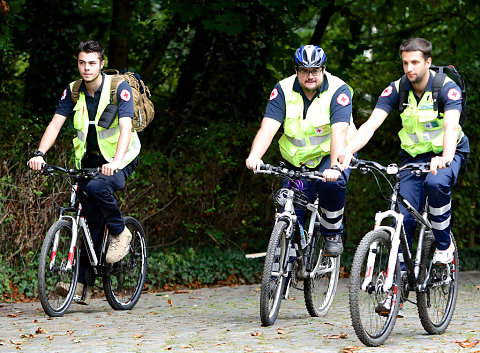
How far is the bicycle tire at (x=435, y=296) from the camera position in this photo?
A: 6395 millimetres

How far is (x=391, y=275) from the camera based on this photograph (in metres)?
5.82

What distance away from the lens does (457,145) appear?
6641 mm

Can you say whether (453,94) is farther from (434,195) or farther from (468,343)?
(468,343)

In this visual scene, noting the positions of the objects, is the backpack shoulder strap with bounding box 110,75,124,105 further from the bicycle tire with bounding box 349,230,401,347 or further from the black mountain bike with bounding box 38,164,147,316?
the bicycle tire with bounding box 349,230,401,347

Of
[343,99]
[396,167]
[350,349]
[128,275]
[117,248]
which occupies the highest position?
[343,99]

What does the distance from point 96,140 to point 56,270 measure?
1.14 m

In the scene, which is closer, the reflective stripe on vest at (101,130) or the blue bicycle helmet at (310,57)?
the blue bicycle helmet at (310,57)

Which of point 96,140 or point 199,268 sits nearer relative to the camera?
point 96,140

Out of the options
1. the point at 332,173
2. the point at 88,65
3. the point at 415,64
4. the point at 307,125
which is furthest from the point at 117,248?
the point at 415,64

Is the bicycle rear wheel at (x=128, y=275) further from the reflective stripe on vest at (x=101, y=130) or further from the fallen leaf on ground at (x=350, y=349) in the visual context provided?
the fallen leaf on ground at (x=350, y=349)

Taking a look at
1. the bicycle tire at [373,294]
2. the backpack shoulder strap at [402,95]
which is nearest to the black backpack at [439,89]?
the backpack shoulder strap at [402,95]

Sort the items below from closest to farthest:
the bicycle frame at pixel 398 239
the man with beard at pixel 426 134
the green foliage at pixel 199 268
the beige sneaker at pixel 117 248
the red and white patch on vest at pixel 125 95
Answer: the bicycle frame at pixel 398 239 → the man with beard at pixel 426 134 → the red and white patch on vest at pixel 125 95 → the beige sneaker at pixel 117 248 → the green foliage at pixel 199 268

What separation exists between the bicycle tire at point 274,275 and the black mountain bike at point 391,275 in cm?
87

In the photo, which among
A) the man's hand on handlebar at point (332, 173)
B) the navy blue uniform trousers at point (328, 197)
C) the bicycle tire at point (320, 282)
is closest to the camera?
the man's hand on handlebar at point (332, 173)
